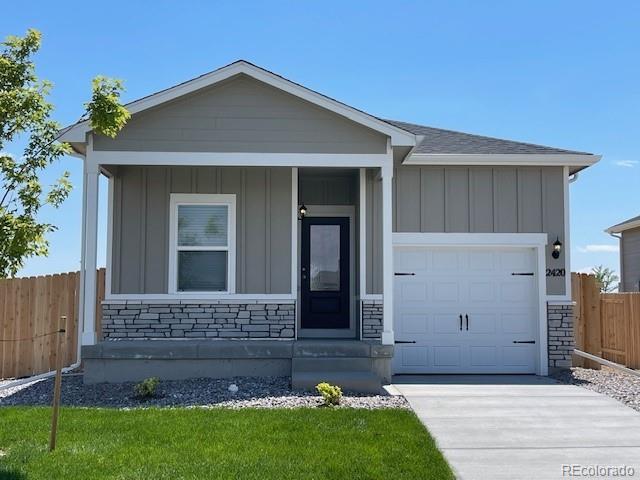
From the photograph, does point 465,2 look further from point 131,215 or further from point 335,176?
point 131,215

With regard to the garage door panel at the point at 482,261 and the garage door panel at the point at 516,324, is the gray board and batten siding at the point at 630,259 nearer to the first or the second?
the garage door panel at the point at 516,324

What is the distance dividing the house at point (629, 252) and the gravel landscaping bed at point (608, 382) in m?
9.68

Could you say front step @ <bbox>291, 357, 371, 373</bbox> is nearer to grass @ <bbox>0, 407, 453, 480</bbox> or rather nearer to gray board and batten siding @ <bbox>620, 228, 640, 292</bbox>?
grass @ <bbox>0, 407, 453, 480</bbox>

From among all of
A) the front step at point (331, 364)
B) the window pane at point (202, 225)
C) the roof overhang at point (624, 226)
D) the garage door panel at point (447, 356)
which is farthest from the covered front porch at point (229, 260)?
the roof overhang at point (624, 226)

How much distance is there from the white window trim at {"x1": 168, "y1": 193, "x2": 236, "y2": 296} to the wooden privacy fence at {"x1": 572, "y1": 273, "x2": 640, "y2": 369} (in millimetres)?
6418

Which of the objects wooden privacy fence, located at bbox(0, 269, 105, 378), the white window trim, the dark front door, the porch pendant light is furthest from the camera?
the dark front door

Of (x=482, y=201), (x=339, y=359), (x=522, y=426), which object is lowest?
(x=522, y=426)

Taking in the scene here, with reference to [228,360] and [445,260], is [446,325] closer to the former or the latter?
[445,260]

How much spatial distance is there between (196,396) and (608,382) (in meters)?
6.46

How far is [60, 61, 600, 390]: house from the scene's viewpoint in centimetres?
971

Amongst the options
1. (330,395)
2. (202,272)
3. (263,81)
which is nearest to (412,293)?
(202,272)

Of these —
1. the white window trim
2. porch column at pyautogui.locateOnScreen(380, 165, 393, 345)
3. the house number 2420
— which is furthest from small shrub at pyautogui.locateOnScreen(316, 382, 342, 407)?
the house number 2420

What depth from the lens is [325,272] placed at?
11.7 metres

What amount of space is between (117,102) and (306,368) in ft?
16.7
